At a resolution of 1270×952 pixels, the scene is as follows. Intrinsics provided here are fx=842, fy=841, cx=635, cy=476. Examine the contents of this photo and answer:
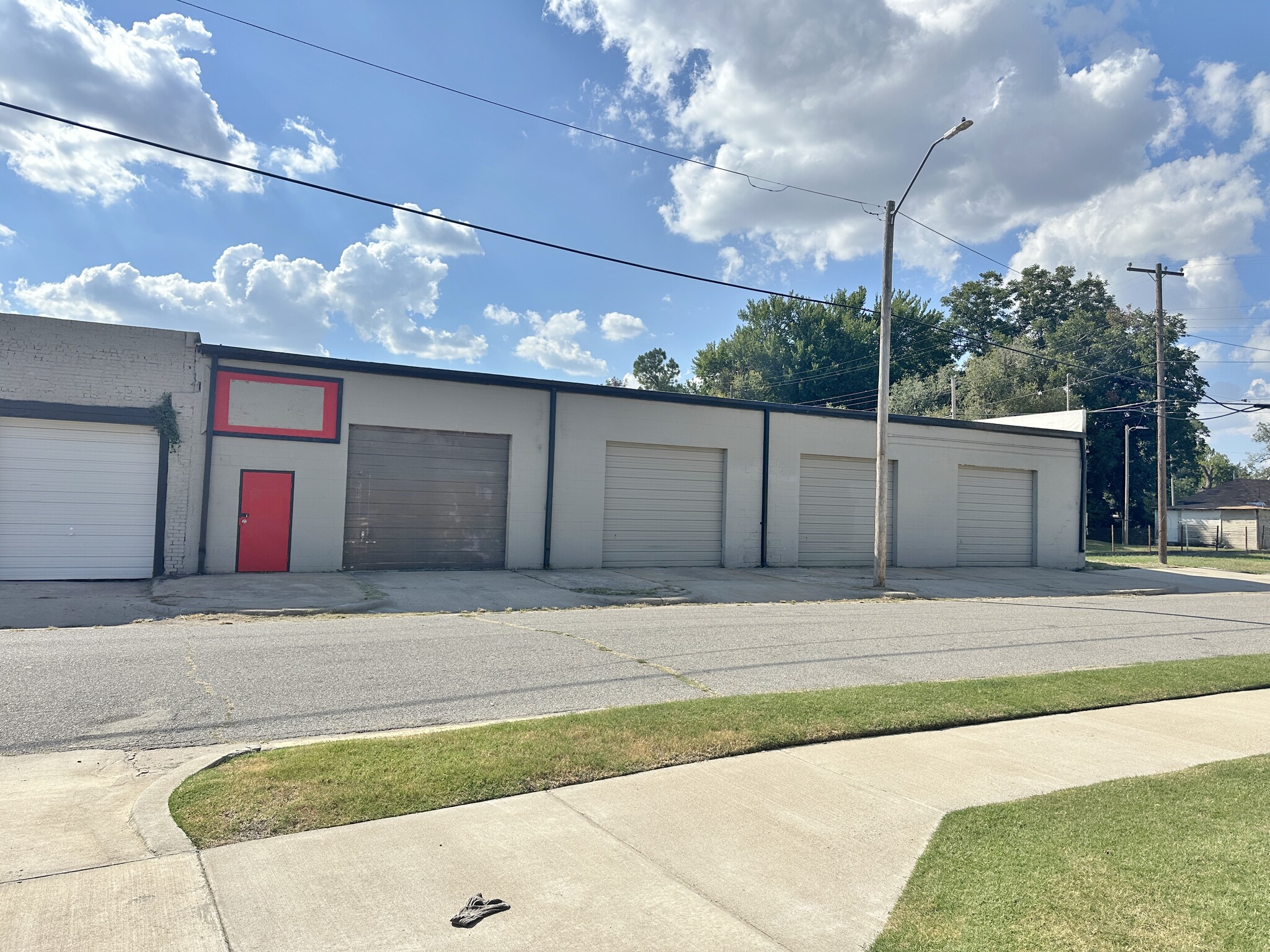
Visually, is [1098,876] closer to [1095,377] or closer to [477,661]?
[477,661]

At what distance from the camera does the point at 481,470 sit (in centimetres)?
2008

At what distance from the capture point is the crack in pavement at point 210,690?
20.4 feet

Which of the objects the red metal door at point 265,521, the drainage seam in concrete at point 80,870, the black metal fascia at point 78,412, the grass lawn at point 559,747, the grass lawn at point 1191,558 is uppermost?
the black metal fascia at point 78,412

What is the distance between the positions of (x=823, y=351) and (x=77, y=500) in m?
49.0

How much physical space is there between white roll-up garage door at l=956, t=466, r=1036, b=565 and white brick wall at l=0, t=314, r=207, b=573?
69.8ft

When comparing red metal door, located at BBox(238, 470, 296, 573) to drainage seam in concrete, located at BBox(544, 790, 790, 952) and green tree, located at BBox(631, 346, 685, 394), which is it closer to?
drainage seam in concrete, located at BBox(544, 790, 790, 952)

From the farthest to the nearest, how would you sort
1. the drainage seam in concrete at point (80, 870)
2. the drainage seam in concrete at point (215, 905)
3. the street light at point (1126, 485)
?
the street light at point (1126, 485), the drainage seam in concrete at point (80, 870), the drainage seam in concrete at point (215, 905)

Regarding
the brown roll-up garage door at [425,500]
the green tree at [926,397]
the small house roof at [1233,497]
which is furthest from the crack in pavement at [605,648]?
the small house roof at [1233,497]

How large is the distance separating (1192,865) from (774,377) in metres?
57.7

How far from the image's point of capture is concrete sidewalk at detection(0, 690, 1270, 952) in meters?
3.35

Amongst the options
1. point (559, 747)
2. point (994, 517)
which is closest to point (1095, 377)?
point (994, 517)

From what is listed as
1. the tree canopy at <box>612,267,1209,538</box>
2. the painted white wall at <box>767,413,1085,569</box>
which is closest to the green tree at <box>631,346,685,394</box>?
the tree canopy at <box>612,267,1209,538</box>

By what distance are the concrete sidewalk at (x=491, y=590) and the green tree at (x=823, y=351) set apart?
35244 mm

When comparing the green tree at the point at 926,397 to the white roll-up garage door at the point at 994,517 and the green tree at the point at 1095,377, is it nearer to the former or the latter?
the green tree at the point at 1095,377
